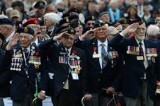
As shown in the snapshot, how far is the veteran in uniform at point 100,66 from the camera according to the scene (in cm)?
1548

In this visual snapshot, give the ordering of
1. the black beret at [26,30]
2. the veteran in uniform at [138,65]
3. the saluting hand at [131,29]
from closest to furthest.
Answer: the black beret at [26,30] → the saluting hand at [131,29] → the veteran in uniform at [138,65]

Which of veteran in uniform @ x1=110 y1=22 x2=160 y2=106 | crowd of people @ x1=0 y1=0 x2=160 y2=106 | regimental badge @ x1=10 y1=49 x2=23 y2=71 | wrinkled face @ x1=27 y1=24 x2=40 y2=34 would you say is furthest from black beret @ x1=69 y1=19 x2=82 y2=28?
regimental badge @ x1=10 y1=49 x2=23 y2=71

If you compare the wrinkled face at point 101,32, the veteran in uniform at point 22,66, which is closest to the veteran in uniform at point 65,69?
the veteran in uniform at point 22,66

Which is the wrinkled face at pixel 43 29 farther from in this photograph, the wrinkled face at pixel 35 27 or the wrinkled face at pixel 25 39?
the wrinkled face at pixel 25 39

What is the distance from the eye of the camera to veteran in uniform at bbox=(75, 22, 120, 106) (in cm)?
1548

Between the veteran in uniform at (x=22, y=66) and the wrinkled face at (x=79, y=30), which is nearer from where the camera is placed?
the veteran in uniform at (x=22, y=66)

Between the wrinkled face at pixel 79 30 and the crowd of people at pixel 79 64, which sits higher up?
the wrinkled face at pixel 79 30

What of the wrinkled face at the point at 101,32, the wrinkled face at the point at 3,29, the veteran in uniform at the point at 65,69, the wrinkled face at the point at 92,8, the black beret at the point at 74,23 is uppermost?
the wrinkled face at the point at 92,8

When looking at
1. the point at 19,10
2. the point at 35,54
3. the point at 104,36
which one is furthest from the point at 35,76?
the point at 19,10

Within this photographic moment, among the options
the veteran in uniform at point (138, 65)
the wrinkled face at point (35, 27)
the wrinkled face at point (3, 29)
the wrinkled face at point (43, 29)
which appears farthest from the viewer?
the wrinkled face at point (43, 29)

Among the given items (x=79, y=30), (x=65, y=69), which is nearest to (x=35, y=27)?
(x=79, y=30)

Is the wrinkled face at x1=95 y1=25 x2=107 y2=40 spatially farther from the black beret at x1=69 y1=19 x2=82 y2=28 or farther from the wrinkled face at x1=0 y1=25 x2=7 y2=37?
the wrinkled face at x1=0 y1=25 x2=7 y2=37

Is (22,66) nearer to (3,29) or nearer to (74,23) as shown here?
(3,29)

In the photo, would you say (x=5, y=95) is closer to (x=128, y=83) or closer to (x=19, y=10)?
(x=128, y=83)
